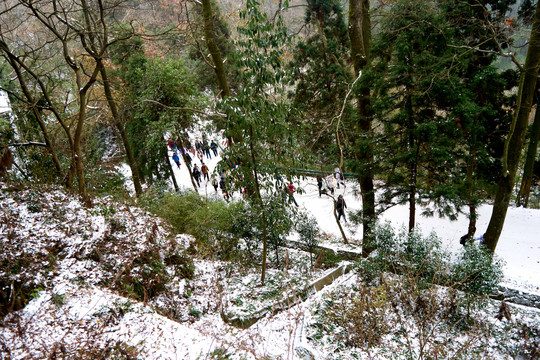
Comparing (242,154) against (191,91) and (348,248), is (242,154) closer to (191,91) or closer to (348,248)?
(348,248)

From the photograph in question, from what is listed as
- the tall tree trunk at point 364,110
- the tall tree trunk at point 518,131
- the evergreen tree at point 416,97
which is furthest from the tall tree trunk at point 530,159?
the tall tree trunk at point 364,110

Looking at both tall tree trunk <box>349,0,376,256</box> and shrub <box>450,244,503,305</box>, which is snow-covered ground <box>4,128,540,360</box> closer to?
shrub <box>450,244,503,305</box>

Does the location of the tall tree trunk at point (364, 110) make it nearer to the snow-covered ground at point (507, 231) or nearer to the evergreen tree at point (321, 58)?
the snow-covered ground at point (507, 231)

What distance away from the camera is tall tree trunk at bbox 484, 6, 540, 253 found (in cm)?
646

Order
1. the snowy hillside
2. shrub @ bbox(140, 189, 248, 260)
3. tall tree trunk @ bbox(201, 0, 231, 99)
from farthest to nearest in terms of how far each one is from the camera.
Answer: shrub @ bbox(140, 189, 248, 260) < tall tree trunk @ bbox(201, 0, 231, 99) < the snowy hillside

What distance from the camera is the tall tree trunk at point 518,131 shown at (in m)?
6.46

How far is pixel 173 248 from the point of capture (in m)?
6.44

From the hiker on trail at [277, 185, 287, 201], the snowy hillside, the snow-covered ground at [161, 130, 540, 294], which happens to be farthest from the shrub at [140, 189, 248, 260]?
the hiker on trail at [277, 185, 287, 201]

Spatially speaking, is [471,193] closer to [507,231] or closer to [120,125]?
[507,231]

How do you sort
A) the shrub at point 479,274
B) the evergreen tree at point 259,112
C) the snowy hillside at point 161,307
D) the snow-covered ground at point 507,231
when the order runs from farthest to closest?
the snow-covered ground at point 507,231
the shrub at point 479,274
the evergreen tree at point 259,112
the snowy hillside at point 161,307

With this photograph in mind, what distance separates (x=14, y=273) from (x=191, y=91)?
11223mm

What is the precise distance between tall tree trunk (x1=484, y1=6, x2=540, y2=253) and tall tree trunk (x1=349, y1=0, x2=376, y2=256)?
2794mm

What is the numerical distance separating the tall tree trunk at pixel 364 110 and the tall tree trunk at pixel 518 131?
2.79m

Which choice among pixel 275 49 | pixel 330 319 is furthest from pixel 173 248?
pixel 275 49
